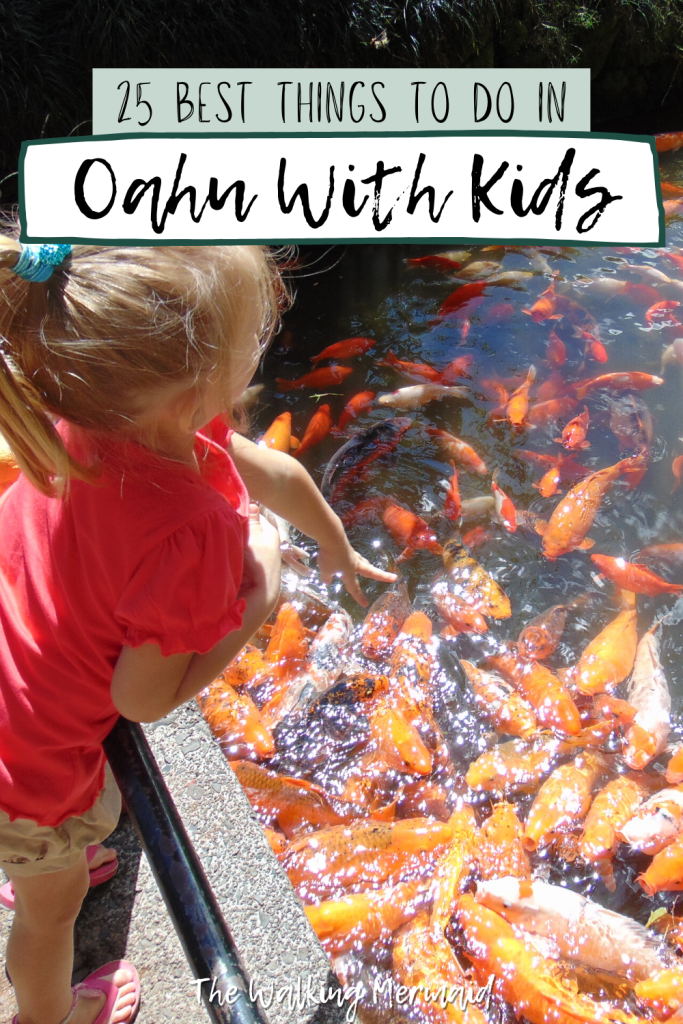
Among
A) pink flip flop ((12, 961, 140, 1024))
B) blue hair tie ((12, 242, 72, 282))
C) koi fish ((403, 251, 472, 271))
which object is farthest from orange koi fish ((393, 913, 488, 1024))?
koi fish ((403, 251, 472, 271))

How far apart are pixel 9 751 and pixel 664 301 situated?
4322mm

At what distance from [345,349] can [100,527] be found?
3.22 meters

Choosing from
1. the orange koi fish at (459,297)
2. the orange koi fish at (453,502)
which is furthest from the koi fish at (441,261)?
the orange koi fish at (453,502)

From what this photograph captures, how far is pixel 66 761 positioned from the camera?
126 centimetres

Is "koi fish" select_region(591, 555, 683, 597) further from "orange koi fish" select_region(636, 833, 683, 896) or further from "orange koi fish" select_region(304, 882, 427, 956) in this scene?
"orange koi fish" select_region(304, 882, 427, 956)

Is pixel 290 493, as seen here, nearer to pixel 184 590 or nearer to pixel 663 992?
pixel 184 590

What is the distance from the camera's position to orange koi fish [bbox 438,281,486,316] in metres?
4.49

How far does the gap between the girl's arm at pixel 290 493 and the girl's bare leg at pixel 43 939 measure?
2.62 feet

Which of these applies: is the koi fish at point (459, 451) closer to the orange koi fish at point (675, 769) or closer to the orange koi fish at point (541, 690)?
the orange koi fish at point (541, 690)

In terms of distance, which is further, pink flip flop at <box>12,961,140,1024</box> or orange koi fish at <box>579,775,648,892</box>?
orange koi fish at <box>579,775,648,892</box>

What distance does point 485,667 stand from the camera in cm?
262

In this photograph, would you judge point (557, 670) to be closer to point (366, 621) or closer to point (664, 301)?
point (366, 621)

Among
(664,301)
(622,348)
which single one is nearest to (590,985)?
(622,348)

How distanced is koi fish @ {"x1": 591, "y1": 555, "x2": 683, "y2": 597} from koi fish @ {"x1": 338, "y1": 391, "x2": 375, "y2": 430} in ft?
4.63
